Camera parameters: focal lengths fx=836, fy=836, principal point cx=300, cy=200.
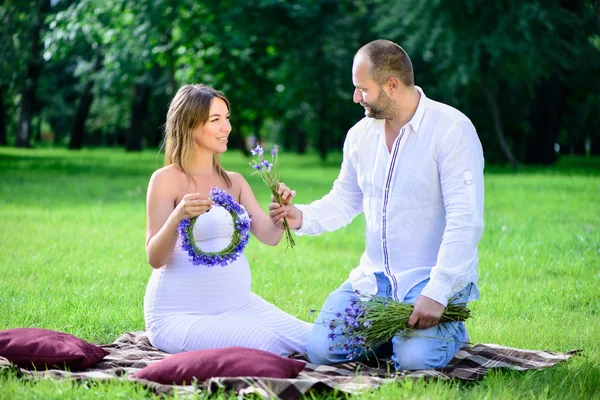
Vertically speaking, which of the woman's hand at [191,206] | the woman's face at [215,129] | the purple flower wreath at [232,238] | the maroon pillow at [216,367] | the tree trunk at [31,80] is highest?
the tree trunk at [31,80]

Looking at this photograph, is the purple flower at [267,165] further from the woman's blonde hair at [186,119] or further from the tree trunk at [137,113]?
the tree trunk at [137,113]

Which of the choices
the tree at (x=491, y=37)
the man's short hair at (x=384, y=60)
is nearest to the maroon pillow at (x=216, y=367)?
the man's short hair at (x=384, y=60)

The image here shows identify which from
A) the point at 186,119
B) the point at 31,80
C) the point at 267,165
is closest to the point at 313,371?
the point at 267,165

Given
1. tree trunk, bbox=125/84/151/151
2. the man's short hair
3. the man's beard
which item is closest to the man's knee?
the man's beard

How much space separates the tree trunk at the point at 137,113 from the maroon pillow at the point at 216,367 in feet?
108

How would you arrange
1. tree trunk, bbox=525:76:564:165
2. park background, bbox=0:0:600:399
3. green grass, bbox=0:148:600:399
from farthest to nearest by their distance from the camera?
tree trunk, bbox=525:76:564:165, park background, bbox=0:0:600:399, green grass, bbox=0:148:600:399

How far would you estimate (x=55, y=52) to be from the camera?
1998cm

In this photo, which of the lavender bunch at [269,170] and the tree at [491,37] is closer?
the lavender bunch at [269,170]

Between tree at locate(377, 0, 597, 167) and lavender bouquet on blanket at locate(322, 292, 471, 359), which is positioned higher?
tree at locate(377, 0, 597, 167)

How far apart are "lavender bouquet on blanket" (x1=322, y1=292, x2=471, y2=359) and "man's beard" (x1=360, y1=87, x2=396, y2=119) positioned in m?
1.09

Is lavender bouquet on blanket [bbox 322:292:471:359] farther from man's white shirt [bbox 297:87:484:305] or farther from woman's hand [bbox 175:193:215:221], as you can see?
woman's hand [bbox 175:193:215:221]

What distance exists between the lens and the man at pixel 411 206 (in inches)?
182

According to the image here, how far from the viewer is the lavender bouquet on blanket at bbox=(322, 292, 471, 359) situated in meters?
4.57

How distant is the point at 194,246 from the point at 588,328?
2.85m
